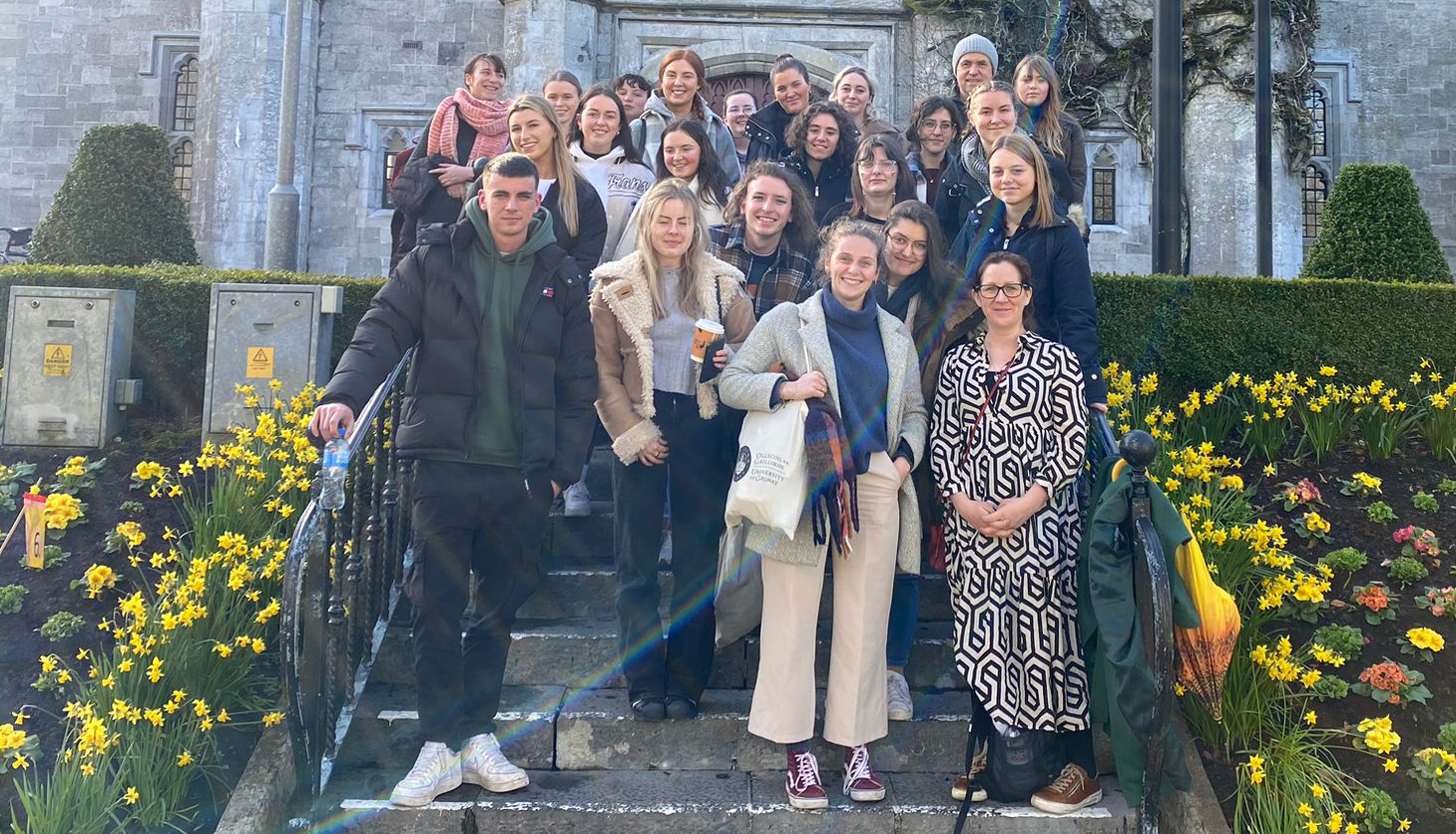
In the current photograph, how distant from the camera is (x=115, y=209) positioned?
7.25m

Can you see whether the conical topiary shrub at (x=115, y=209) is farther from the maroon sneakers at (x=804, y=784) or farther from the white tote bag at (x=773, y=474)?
the maroon sneakers at (x=804, y=784)

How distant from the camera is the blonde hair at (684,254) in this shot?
3754mm

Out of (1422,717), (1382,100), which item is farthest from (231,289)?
(1382,100)

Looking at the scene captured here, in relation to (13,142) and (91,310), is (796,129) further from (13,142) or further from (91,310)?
(13,142)

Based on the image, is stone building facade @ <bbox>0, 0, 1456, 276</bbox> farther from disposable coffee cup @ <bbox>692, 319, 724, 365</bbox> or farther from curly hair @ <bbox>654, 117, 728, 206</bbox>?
disposable coffee cup @ <bbox>692, 319, 724, 365</bbox>

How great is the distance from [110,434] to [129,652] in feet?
8.60

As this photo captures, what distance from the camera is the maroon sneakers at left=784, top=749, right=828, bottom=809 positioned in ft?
10.9

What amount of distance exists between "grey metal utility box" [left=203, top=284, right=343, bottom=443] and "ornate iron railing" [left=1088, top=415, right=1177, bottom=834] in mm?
4289

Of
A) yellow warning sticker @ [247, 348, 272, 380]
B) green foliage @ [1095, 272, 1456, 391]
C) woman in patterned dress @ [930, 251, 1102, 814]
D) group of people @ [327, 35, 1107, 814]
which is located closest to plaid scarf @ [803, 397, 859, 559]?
group of people @ [327, 35, 1107, 814]

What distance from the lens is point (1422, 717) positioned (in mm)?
3734

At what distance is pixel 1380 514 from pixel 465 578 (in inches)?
160

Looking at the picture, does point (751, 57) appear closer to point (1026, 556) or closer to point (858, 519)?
point (858, 519)

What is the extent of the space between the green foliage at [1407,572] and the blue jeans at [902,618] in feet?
7.13

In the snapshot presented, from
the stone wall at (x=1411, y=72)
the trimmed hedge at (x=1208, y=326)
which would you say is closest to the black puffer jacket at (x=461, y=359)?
the trimmed hedge at (x=1208, y=326)
